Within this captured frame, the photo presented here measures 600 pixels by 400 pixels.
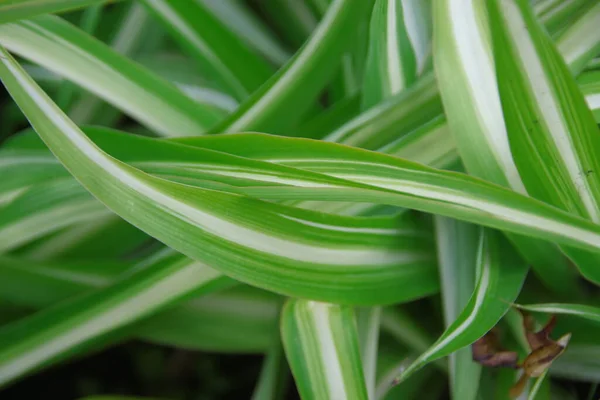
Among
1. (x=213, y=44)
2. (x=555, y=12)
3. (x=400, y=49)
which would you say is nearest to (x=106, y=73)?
(x=213, y=44)

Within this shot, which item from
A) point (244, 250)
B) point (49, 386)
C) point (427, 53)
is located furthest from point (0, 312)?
point (427, 53)

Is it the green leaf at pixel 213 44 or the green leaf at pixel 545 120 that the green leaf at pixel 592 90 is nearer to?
the green leaf at pixel 545 120

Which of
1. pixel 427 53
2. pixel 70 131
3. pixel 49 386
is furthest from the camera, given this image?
pixel 49 386

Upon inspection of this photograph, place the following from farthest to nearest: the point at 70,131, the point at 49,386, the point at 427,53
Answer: the point at 49,386
the point at 427,53
the point at 70,131

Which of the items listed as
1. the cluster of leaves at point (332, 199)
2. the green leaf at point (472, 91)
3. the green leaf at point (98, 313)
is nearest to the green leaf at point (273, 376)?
the cluster of leaves at point (332, 199)

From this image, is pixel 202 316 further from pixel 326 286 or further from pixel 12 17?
pixel 12 17
